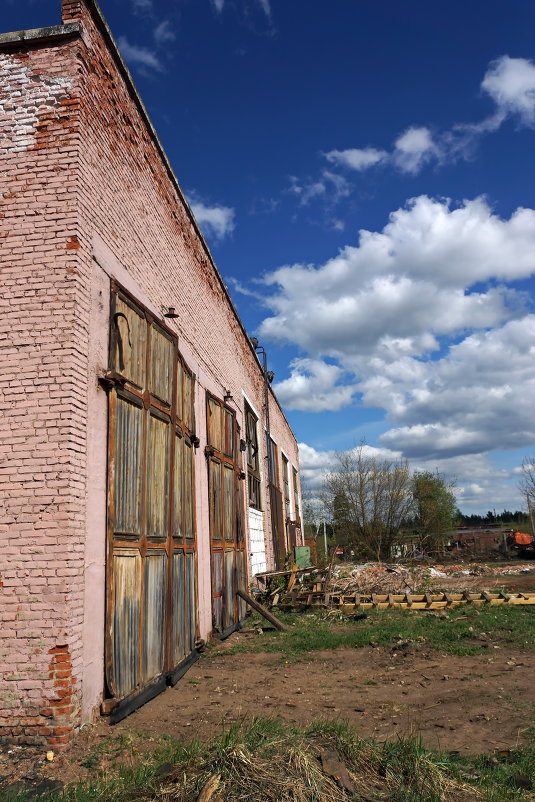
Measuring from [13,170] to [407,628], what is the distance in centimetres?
895

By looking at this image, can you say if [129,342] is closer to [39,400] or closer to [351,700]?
[39,400]

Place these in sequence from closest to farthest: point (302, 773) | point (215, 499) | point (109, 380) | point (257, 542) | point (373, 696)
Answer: point (302, 773) → point (109, 380) → point (373, 696) → point (215, 499) → point (257, 542)

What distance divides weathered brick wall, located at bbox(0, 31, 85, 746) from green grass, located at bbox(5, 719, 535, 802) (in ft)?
3.33

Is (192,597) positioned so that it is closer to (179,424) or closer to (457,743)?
(179,424)

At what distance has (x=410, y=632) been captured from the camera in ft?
30.7

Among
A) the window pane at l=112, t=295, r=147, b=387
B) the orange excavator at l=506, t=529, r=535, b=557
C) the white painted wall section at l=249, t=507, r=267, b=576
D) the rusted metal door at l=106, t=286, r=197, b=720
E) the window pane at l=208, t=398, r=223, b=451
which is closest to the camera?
the rusted metal door at l=106, t=286, r=197, b=720

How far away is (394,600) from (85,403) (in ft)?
31.6

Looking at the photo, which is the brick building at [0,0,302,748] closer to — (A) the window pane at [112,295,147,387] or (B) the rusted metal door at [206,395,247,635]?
(A) the window pane at [112,295,147,387]

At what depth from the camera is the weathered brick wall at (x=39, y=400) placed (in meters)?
4.62

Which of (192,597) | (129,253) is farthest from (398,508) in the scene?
(129,253)

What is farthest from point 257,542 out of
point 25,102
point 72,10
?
point 72,10

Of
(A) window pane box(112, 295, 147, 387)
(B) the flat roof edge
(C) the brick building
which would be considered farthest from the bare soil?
(B) the flat roof edge

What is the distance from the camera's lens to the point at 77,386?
5.23 meters

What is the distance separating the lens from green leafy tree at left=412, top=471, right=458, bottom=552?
38.2 m
